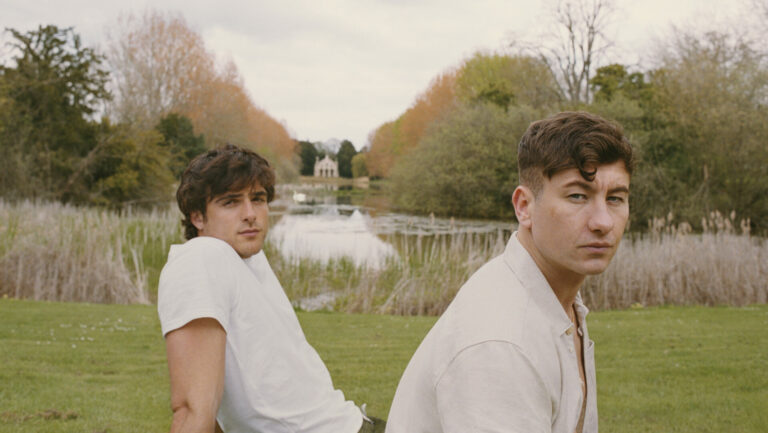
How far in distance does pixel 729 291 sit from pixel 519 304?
35.6ft

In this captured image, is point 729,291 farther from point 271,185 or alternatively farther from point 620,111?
point 620,111

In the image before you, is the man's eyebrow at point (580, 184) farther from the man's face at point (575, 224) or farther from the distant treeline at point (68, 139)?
the distant treeline at point (68, 139)

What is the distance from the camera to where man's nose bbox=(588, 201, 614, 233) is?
56.7 inches

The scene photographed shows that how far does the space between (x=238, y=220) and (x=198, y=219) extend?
0.18m

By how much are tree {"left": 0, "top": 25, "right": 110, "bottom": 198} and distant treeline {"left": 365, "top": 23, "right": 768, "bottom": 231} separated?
15828mm

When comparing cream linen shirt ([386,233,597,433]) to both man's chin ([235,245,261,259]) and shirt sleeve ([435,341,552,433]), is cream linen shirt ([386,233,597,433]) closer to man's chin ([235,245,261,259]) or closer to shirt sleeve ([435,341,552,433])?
shirt sleeve ([435,341,552,433])

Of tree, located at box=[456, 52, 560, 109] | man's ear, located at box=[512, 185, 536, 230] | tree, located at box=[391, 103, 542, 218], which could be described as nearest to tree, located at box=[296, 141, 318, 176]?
tree, located at box=[456, 52, 560, 109]

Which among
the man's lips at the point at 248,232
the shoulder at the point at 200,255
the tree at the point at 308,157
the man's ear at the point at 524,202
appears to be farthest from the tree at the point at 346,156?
the man's ear at the point at 524,202

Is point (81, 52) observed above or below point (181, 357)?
above

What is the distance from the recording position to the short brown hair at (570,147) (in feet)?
4.76

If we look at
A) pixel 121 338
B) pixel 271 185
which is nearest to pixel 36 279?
pixel 121 338

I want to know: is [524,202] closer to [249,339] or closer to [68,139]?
[249,339]

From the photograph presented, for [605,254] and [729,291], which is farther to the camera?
[729,291]

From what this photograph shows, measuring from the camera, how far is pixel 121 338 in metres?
7.16
